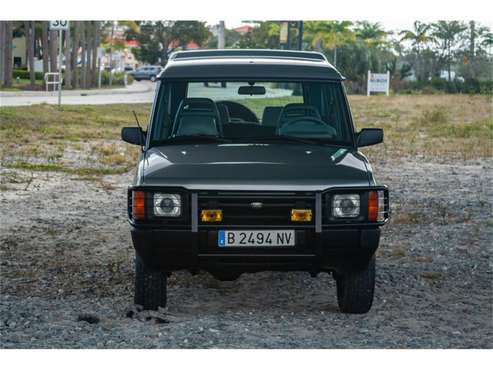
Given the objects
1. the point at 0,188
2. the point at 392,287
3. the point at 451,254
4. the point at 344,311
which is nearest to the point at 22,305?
the point at 344,311

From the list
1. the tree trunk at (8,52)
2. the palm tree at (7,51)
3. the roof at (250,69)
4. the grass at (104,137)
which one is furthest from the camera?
the tree trunk at (8,52)

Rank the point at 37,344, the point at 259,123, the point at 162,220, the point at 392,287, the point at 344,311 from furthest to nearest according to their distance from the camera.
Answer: the point at 392,287
the point at 259,123
the point at 344,311
the point at 162,220
the point at 37,344

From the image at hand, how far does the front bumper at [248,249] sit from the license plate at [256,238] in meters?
0.03

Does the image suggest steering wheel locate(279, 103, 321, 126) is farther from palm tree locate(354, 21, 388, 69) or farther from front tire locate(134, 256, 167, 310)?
palm tree locate(354, 21, 388, 69)

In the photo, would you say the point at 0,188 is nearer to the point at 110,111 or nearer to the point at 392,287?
the point at 392,287

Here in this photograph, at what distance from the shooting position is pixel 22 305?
7.57 m

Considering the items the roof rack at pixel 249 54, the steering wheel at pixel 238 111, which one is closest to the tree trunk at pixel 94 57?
the roof rack at pixel 249 54

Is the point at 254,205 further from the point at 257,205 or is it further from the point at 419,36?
the point at 419,36

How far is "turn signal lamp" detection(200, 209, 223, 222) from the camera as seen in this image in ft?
21.9

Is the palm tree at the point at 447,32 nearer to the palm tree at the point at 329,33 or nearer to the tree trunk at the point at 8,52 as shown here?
the palm tree at the point at 329,33

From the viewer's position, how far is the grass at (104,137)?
1831 centimetres

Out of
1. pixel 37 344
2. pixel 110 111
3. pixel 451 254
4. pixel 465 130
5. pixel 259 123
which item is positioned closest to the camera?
pixel 37 344

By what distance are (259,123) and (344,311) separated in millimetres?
1653

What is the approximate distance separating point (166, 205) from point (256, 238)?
640 millimetres
